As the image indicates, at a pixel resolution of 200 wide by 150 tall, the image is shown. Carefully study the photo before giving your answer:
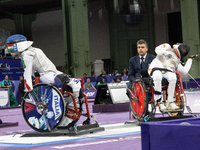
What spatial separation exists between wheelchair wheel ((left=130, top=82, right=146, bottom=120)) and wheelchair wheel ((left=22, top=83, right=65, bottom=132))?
1.61 m

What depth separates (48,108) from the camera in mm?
5684

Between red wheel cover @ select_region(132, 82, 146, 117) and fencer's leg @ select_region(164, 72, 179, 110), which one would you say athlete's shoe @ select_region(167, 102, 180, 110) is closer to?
fencer's leg @ select_region(164, 72, 179, 110)

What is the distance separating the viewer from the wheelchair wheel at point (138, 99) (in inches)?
256

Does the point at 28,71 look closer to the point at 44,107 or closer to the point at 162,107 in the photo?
the point at 44,107

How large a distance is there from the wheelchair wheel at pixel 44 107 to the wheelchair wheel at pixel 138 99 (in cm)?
161

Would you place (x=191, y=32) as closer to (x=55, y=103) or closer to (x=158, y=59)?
(x=158, y=59)

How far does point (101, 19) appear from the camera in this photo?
3031 centimetres

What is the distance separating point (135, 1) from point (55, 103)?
77.4ft

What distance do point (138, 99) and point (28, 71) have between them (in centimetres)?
213

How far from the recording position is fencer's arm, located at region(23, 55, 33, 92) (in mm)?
5730

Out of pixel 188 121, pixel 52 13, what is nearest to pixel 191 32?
pixel 52 13

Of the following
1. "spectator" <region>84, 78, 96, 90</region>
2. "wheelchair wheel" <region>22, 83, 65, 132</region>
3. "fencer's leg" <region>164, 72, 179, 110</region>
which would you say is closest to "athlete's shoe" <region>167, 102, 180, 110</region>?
"fencer's leg" <region>164, 72, 179, 110</region>

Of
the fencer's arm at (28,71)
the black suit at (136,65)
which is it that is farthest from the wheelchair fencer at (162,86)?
Answer: the fencer's arm at (28,71)

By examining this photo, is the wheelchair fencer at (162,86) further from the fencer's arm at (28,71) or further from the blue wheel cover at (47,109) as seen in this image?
the fencer's arm at (28,71)
